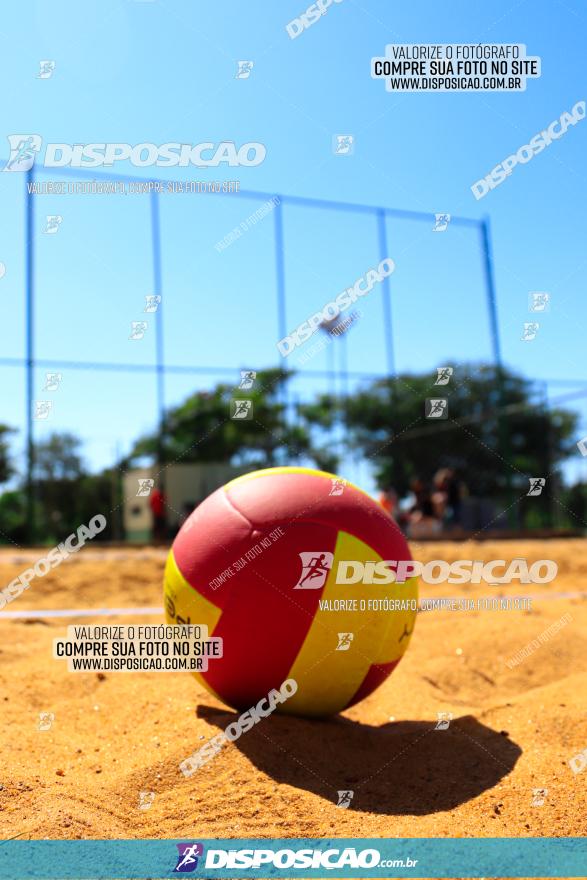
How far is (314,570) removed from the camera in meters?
3.43

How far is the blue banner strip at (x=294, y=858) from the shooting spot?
A: 7.39 ft

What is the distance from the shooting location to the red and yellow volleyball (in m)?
3.41

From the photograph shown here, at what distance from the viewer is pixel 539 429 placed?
32.4 meters

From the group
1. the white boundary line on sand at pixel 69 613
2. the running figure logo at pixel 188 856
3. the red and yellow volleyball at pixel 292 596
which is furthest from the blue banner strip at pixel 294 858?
the white boundary line on sand at pixel 69 613

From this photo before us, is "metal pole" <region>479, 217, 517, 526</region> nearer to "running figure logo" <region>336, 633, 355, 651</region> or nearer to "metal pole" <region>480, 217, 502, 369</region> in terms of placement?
"metal pole" <region>480, 217, 502, 369</region>

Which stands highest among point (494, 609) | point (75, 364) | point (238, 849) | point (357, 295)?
point (75, 364)

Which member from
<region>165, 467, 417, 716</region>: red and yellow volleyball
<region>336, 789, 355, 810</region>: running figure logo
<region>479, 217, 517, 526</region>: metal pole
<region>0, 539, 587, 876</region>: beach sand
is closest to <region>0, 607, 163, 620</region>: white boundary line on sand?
<region>0, 539, 587, 876</region>: beach sand

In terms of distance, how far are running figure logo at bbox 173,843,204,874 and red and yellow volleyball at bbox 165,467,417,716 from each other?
41.3 inches

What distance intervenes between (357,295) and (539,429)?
26454 millimetres

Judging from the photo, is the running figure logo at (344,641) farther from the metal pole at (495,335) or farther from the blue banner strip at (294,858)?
the metal pole at (495,335)

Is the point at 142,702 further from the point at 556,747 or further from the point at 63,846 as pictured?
the point at 556,747

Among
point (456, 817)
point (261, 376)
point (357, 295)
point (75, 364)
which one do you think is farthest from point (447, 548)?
point (261, 376)

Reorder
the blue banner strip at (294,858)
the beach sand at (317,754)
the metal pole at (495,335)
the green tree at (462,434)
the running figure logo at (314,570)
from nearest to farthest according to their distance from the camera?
the blue banner strip at (294,858) → the beach sand at (317,754) → the running figure logo at (314,570) → the metal pole at (495,335) → the green tree at (462,434)

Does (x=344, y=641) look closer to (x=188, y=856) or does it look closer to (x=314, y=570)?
(x=314, y=570)
